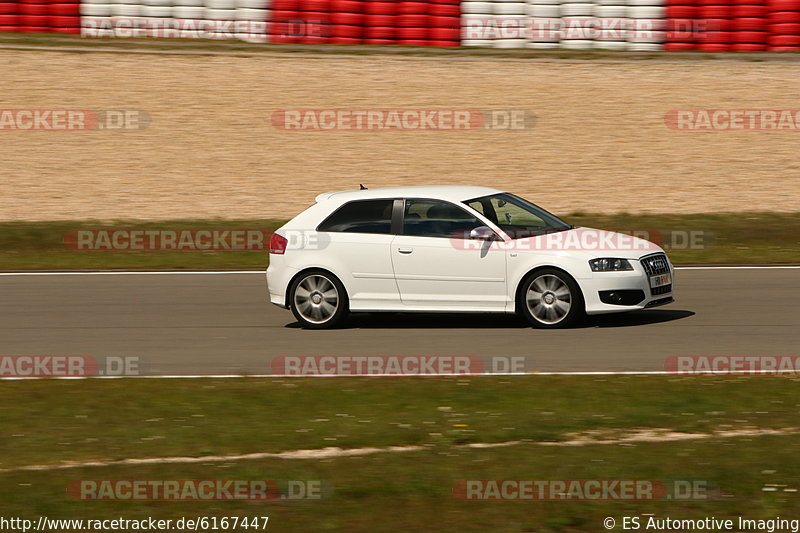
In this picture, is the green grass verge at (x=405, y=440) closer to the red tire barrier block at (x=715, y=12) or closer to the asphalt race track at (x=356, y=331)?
the asphalt race track at (x=356, y=331)

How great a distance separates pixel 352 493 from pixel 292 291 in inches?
249

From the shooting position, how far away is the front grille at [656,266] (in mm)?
12141

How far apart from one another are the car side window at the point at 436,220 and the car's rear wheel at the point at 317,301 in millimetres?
1040

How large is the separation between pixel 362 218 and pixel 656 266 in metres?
3.25

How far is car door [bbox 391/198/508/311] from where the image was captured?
40.0 ft

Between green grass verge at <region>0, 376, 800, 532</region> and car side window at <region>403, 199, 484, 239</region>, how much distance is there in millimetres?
2955

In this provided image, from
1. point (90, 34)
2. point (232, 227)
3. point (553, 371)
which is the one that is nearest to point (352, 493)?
point (553, 371)

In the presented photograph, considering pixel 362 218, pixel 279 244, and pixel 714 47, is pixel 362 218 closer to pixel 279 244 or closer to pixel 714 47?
pixel 279 244

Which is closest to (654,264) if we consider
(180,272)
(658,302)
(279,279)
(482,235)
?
(658,302)

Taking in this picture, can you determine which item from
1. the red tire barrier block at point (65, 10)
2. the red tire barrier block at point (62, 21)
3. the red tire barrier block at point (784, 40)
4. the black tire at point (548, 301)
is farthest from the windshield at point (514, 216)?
the red tire barrier block at point (62, 21)

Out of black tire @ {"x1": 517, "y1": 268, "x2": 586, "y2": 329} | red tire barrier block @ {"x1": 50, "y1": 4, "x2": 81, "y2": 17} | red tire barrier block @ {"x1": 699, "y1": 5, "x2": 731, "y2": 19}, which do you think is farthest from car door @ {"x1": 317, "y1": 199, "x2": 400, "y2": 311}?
red tire barrier block @ {"x1": 50, "y1": 4, "x2": 81, "y2": 17}

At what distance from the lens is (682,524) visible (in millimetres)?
5934

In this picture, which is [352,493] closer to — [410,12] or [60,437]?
[60,437]

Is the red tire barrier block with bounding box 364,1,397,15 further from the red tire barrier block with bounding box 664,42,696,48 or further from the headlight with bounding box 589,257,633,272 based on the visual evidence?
the headlight with bounding box 589,257,633,272
